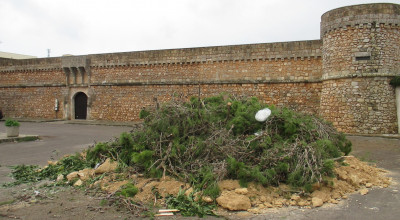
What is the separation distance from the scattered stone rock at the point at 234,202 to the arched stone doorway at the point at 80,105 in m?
21.4

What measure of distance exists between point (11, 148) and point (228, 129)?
7.94 meters

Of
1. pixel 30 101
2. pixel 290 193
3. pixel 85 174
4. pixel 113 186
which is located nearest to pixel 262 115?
pixel 290 193

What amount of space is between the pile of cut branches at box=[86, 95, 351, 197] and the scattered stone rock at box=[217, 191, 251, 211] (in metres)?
0.17

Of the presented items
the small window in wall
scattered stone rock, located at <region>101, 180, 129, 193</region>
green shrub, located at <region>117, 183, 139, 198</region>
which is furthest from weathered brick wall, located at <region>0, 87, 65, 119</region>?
green shrub, located at <region>117, 183, 139, 198</region>

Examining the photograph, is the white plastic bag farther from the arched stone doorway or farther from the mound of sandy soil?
the arched stone doorway

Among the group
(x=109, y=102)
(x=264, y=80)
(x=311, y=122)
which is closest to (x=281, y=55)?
(x=264, y=80)

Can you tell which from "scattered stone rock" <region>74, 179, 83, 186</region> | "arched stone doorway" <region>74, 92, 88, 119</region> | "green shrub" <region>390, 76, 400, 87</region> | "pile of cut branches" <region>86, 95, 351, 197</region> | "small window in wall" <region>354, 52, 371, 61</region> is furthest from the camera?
"arched stone doorway" <region>74, 92, 88, 119</region>

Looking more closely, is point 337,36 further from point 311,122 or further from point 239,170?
point 239,170

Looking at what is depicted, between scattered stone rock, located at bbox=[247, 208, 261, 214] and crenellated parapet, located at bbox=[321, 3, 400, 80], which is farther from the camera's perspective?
crenellated parapet, located at bbox=[321, 3, 400, 80]

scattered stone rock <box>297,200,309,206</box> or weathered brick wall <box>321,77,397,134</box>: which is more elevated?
weathered brick wall <box>321,77,397,134</box>

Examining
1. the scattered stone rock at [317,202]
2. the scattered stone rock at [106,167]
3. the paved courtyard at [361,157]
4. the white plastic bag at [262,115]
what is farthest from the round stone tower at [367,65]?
the scattered stone rock at [106,167]

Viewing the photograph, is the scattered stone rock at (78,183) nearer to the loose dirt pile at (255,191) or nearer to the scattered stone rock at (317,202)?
the loose dirt pile at (255,191)

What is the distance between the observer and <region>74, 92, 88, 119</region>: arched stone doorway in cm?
2422

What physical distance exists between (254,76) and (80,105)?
13.8 metres
